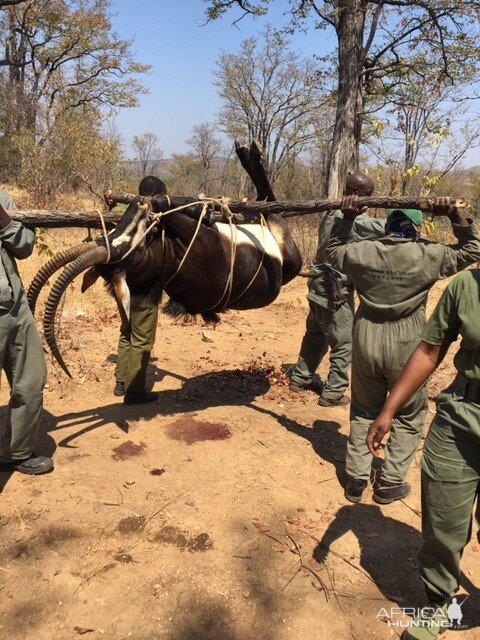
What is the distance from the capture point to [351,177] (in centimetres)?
412

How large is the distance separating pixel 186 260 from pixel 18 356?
A: 1.42 m

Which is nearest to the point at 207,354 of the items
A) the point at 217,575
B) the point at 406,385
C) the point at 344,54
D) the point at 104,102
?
the point at 217,575

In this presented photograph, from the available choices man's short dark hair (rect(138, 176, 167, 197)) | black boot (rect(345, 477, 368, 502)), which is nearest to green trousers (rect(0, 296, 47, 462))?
man's short dark hair (rect(138, 176, 167, 197))

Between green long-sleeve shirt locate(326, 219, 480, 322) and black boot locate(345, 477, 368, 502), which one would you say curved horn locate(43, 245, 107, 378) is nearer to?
green long-sleeve shirt locate(326, 219, 480, 322)

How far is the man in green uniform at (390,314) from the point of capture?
3.29 meters

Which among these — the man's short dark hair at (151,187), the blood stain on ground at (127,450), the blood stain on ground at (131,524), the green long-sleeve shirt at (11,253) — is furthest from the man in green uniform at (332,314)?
the green long-sleeve shirt at (11,253)

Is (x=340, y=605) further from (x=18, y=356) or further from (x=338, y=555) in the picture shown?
(x=18, y=356)

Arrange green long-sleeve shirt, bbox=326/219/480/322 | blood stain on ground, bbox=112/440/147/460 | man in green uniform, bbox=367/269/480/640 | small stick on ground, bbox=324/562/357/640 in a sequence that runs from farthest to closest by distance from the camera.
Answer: blood stain on ground, bbox=112/440/147/460, green long-sleeve shirt, bbox=326/219/480/322, small stick on ground, bbox=324/562/357/640, man in green uniform, bbox=367/269/480/640

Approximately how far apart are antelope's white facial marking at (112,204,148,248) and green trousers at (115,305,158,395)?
981 millimetres

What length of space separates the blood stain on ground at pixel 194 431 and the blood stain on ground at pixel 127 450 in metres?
0.33

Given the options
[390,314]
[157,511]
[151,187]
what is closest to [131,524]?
[157,511]

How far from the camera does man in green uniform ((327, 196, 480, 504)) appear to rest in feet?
10.8

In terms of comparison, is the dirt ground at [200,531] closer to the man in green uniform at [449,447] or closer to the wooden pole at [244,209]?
the man in green uniform at [449,447]

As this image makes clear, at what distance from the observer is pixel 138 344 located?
15.3ft
